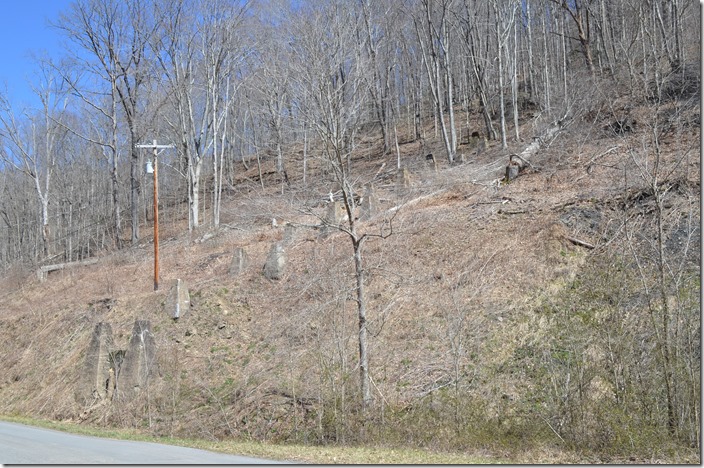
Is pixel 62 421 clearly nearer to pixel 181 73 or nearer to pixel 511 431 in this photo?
pixel 511 431

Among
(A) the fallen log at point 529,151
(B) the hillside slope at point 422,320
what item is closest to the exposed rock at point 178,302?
(B) the hillside slope at point 422,320

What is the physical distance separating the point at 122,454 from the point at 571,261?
1079cm

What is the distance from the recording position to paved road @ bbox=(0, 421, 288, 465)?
9.28 m

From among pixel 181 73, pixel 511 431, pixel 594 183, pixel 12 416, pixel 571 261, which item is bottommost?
pixel 12 416

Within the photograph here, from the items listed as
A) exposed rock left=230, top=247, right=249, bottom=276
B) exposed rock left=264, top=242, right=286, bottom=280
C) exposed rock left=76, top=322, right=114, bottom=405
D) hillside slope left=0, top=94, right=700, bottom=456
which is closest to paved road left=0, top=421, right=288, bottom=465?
hillside slope left=0, top=94, right=700, bottom=456

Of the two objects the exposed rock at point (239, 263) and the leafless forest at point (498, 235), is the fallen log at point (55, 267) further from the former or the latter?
the exposed rock at point (239, 263)

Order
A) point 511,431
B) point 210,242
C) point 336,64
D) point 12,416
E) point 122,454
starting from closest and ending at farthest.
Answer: point 122,454
point 511,431
point 336,64
point 12,416
point 210,242

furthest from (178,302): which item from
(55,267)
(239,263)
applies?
(55,267)

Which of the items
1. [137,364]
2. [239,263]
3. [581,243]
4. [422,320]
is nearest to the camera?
[422,320]

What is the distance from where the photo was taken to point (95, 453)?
10117mm

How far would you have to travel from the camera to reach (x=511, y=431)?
11.0 metres

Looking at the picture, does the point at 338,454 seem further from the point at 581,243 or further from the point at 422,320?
the point at 581,243

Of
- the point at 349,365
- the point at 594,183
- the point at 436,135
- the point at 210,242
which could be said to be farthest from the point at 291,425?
the point at 436,135

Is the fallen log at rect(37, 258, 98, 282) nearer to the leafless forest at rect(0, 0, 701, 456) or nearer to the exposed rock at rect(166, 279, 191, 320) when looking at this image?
the leafless forest at rect(0, 0, 701, 456)
